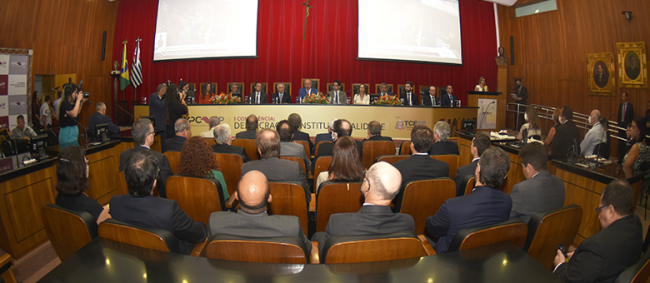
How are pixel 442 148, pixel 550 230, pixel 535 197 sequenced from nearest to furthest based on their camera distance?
pixel 550 230, pixel 535 197, pixel 442 148

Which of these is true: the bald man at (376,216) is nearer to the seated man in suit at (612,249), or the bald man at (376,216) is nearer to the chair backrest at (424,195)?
the chair backrest at (424,195)

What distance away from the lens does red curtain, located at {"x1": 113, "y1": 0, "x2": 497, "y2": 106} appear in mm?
10203

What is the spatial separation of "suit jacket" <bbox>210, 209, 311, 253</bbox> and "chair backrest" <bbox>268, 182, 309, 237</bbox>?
59 centimetres

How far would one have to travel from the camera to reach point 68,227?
168 cm

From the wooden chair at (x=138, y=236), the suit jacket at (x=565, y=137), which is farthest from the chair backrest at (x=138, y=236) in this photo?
the suit jacket at (x=565, y=137)

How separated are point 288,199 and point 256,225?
67cm

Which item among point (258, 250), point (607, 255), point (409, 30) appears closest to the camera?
point (258, 250)

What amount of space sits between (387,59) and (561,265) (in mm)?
8810

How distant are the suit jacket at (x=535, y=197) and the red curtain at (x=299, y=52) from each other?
28.0 feet

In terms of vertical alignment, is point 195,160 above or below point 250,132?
below

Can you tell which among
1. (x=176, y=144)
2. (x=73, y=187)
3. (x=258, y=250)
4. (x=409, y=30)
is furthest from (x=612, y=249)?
(x=409, y=30)

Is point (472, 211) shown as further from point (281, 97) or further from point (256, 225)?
point (281, 97)

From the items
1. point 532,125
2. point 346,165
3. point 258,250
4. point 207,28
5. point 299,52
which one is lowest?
point 258,250

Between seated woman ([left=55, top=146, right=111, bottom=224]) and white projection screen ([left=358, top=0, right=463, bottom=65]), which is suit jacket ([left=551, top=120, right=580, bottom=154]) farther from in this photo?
white projection screen ([left=358, top=0, right=463, bottom=65])
